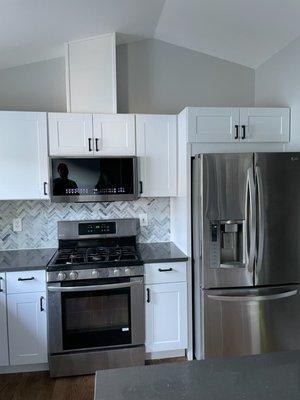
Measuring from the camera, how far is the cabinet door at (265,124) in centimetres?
253

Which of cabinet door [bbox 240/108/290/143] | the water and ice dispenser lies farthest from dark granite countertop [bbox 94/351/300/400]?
cabinet door [bbox 240/108/290/143]

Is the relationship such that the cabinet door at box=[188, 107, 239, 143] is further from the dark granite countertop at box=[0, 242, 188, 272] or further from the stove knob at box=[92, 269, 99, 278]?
the stove knob at box=[92, 269, 99, 278]

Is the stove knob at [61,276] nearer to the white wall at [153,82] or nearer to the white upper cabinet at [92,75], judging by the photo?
the white upper cabinet at [92,75]

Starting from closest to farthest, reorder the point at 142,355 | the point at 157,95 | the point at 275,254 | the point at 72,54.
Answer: the point at 275,254, the point at 142,355, the point at 72,54, the point at 157,95

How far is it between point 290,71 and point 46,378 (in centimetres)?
325

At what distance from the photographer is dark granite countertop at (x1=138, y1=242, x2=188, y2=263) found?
98.0 inches

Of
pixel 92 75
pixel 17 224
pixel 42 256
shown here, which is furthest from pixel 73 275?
pixel 92 75

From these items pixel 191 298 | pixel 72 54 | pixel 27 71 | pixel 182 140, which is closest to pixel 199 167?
pixel 182 140

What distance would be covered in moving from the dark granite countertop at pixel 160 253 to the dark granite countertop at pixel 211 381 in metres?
1.46

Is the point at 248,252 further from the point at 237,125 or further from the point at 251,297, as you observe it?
the point at 237,125

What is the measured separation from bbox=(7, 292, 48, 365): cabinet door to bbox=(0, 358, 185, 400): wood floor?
0.46 ft

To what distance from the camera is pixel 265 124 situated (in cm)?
255

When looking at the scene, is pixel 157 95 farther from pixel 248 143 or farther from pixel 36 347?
pixel 36 347

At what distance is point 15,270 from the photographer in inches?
91.4
